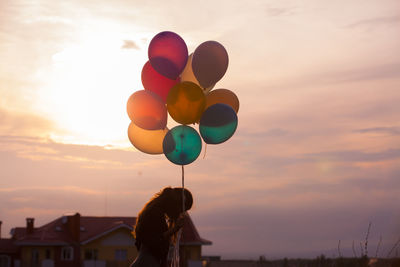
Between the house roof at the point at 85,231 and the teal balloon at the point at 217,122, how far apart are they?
113 ft

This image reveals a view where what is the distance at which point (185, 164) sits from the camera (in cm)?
727

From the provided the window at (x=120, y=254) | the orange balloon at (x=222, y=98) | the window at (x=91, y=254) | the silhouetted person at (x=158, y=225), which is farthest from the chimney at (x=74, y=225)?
the silhouetted person at (x=158, y=225)

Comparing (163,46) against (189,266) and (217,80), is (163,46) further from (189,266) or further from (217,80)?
(189,266)

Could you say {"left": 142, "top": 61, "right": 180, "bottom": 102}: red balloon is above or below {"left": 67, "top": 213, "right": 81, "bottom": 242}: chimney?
below

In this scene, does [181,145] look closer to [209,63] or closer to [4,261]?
[209,63]

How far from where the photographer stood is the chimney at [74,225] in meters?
44.0

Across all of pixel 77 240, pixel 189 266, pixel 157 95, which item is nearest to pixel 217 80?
pixel 157 95

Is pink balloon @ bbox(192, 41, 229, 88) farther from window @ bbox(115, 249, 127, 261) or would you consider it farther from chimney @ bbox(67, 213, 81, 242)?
chimney @ bbox(67, 213, 81, 242)

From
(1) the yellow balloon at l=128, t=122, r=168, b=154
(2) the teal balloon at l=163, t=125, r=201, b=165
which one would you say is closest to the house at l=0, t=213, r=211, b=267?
(1) the yellow balloon at l=128, t=122, r=168, b=154

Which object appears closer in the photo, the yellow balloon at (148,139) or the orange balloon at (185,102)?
the orange balloon at (185,102)

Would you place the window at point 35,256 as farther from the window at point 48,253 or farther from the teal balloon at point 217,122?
the teal balloon at point 217,122

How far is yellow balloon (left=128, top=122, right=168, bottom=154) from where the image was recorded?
25.4ft

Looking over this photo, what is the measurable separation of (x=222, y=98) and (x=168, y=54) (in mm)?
870

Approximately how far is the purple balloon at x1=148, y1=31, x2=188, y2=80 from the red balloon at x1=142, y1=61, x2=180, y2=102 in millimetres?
118
